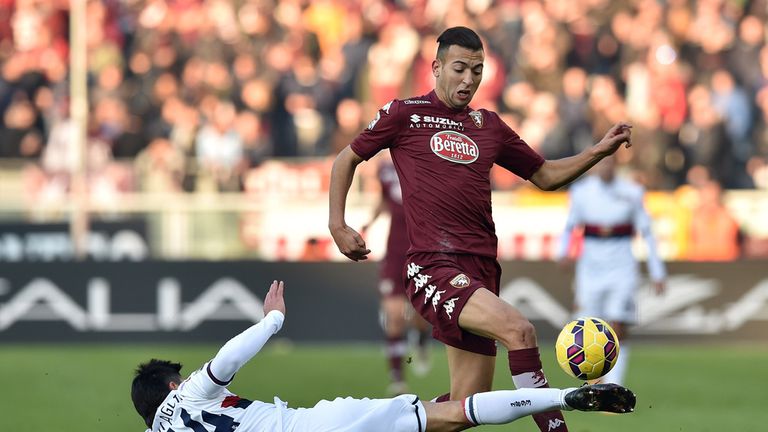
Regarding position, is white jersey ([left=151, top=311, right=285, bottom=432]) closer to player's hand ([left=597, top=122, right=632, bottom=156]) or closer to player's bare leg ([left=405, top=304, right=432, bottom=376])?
player's hand ([left=597, top=122, right=632, bottom=156])

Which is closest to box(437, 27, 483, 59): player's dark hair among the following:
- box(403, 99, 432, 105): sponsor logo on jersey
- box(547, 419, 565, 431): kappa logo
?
box(403, 99, 432, 105): sponsor logo on jersey

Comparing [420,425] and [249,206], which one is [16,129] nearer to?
[249,206]

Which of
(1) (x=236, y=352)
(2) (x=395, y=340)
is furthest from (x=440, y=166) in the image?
(2) (x=395, y=340)

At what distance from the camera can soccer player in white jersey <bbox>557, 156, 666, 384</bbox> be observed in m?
13.3

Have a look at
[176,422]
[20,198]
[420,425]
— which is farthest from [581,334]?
[20,198]

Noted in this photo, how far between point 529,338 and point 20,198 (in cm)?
1241

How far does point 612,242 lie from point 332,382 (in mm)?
3128

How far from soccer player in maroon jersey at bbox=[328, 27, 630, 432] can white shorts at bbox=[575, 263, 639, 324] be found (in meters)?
5.47

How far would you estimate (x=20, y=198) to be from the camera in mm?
18406

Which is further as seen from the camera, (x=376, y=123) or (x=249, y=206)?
(x=249, y=206)

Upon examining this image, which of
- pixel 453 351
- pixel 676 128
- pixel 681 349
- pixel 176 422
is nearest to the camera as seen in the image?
pixel 176 422

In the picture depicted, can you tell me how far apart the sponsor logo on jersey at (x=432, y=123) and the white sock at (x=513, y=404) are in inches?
61.5

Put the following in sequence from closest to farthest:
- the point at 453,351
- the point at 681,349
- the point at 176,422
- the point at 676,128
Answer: the point at 176,422, the point at 453,351, the point at 681,349, the point at 676,128

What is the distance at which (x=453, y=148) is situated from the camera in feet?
25.9
